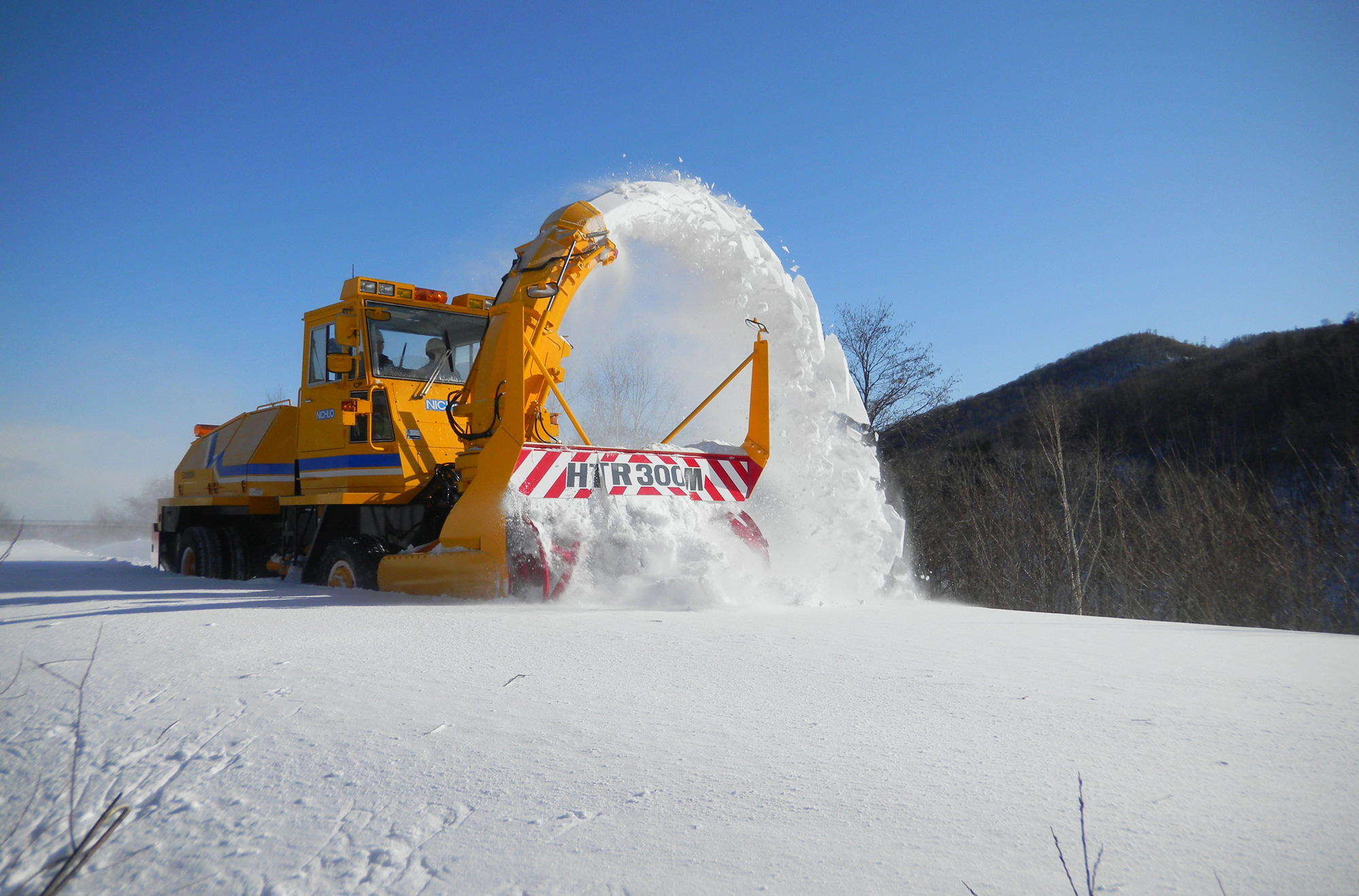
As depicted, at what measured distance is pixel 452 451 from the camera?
24.5ft

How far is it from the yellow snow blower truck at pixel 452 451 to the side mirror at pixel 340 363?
0.01 meters

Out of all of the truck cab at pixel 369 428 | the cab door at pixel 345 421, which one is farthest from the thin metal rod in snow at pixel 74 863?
the cab door at pixel 345 421

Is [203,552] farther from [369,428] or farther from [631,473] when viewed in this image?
[631,473]

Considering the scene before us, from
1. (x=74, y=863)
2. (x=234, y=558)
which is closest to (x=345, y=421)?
(x=234, y=558)

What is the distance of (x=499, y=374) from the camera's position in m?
6.16

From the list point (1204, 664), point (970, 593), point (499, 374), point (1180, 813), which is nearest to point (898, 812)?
point (1180, 813)

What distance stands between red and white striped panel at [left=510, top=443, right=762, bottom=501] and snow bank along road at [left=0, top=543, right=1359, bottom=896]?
193cm

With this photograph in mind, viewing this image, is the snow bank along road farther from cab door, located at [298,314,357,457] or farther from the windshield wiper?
cab door, located at [298,314,357,457]

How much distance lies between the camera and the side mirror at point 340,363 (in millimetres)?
7246

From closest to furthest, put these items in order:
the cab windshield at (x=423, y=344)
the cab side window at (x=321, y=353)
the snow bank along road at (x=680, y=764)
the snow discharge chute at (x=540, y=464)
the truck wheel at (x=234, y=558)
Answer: the snow bank along road at (x=680, y=764), the snow discharge chute at (x=540, y=464), the cab windshield at (x=423, y=344), the cab side window at (x=321, y=353), the truck wheel at (x=234, y=558)

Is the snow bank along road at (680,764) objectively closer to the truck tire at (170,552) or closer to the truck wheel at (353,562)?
the truck wheel at (353,562)

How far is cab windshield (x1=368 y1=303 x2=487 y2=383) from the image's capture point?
7.43m

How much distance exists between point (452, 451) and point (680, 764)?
19.2 feet

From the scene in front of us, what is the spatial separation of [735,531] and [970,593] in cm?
938
